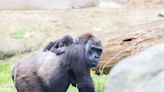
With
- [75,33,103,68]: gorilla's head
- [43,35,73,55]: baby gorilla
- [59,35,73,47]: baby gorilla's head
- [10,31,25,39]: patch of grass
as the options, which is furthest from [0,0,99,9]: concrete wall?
[75,33,103,68]: gorilla's head

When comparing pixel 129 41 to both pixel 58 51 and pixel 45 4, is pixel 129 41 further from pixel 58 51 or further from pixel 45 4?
pixel 45 4

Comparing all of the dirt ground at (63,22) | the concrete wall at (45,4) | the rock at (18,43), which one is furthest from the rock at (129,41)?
the concrete wall at (45,4)

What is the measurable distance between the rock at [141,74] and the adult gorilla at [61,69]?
5.05 feet

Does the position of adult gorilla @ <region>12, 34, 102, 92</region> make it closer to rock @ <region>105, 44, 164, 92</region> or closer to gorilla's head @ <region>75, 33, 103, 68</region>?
gorilla's head @ <region>75, 33, 103, 68</region>

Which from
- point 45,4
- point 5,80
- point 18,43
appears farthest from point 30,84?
point 45,4

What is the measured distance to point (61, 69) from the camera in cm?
475

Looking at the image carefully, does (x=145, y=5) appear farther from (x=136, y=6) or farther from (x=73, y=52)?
(x=73, y=52)

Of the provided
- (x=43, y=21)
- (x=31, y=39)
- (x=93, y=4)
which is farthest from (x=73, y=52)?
(x=93, y=4)

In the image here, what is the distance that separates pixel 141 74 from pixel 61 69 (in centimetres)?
185

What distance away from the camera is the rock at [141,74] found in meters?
2.89

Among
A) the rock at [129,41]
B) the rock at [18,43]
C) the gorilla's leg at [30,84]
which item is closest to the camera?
the gorilla's leg at [30,84]

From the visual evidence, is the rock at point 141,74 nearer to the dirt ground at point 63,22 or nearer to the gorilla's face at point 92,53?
the gorilla's face at point 92,53

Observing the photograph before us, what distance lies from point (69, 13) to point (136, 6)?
1703 mm

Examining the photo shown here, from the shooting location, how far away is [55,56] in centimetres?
486
